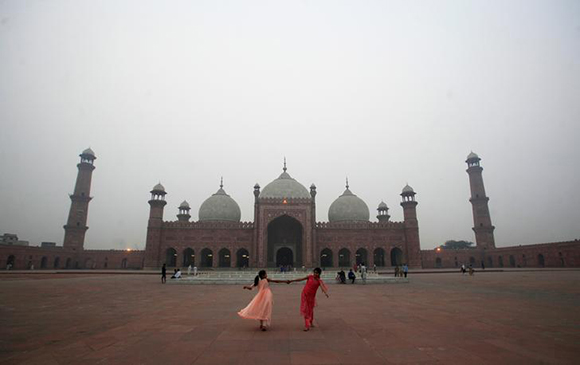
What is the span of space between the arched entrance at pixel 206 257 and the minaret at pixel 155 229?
4040mm

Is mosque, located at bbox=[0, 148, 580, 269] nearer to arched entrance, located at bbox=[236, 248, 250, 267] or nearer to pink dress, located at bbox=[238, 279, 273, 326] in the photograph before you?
arched entrance, located at bbox=[236, 248, 250, 267]

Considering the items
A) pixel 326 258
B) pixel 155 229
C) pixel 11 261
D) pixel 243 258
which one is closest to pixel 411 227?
pixel 326 258

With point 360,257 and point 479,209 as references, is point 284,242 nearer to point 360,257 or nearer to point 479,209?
point 360,257

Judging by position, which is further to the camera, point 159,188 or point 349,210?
point 349,210

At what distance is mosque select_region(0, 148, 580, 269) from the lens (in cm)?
3119

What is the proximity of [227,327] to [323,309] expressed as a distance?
2.61m

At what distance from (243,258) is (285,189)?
876cm

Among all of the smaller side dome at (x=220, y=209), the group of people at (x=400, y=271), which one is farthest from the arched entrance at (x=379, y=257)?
the smaller side dome at (x=220, y=209)

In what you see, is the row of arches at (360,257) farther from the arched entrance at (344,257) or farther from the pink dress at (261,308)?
the pink dress at (261,308)

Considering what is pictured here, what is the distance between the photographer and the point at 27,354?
374cm

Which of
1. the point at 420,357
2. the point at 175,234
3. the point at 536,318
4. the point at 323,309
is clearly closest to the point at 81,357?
the point at 420,357

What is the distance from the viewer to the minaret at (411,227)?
3281 cm

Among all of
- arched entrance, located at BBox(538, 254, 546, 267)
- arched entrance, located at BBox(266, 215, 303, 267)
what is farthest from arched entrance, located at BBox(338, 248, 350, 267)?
arched entrance, located at BBox(538, 254, 546, 267)

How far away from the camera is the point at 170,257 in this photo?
109 feet
